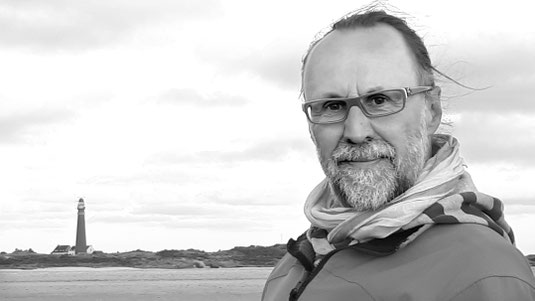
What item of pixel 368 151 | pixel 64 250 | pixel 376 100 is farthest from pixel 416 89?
pixel 64 250

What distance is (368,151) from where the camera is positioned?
276 cm

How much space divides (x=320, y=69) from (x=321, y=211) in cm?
48

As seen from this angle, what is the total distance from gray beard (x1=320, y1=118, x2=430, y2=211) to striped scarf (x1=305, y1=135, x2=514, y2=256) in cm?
4

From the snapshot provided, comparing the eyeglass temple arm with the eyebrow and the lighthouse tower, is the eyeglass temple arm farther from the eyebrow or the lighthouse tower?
the lighthouse tower

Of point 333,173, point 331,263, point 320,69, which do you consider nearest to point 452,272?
point 331,263

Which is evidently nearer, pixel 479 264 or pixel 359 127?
pixel 479 264

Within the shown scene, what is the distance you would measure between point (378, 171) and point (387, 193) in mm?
74

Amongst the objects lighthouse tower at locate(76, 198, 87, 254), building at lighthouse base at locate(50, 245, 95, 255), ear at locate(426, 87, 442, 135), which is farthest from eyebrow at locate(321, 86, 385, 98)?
building at lighthouse base at locate(50, 245, 95, 255)

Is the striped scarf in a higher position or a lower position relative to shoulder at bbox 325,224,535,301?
higher

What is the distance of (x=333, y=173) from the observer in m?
2.88

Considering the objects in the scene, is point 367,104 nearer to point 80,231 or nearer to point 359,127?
point 359,127

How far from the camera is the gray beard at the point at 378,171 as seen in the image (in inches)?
108

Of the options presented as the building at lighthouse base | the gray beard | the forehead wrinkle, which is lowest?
the gray beard

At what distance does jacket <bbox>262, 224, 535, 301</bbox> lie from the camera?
90.7 inches
